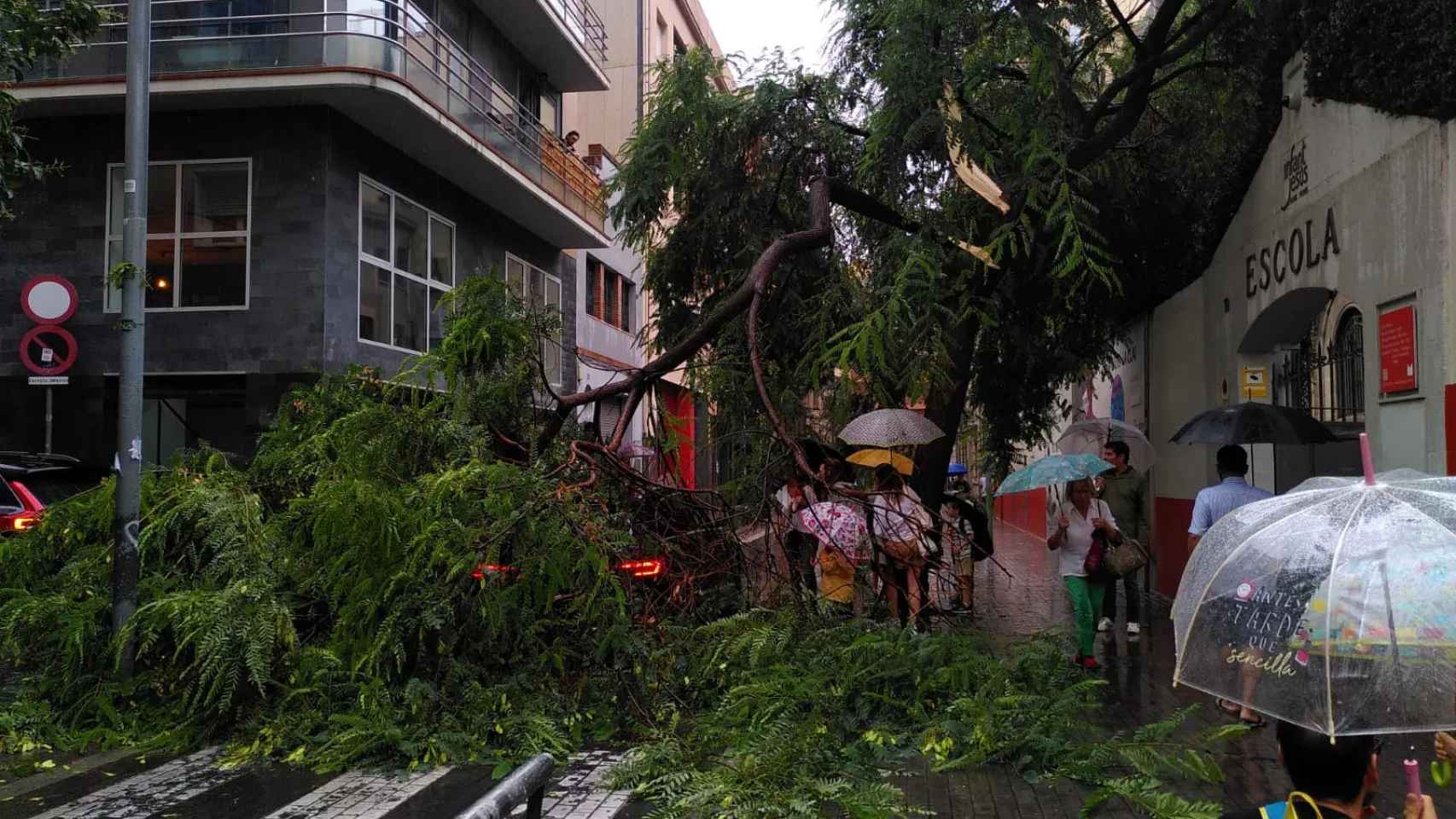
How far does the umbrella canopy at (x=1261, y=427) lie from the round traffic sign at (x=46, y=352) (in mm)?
10683

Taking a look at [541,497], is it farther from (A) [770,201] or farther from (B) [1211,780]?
(A) [770,201]

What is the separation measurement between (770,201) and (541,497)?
7.55 metres

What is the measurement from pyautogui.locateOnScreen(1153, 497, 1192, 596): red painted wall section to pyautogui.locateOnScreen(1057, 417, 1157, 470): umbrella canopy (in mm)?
792

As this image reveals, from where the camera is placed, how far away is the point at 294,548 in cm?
764

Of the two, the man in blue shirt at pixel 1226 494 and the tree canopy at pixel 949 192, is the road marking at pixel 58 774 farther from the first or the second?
the man in blue shirt at pixel 1226 494

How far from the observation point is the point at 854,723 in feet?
22.7

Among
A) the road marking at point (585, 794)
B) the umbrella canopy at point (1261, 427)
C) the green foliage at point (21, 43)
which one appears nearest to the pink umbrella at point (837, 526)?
the road marking at point (585, 794)

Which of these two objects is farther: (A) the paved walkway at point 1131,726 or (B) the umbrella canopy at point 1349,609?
(A) the paved walkway at point 1131,726

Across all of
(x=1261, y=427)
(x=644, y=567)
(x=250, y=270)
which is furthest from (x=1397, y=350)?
(x=250, y=270)

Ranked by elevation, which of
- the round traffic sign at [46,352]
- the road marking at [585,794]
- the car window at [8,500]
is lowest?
the road marking at [585,794]

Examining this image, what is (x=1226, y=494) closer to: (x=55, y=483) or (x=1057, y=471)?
(x=1057, y=471)

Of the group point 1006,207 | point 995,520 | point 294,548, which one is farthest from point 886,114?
point 995,520

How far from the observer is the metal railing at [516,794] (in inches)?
108

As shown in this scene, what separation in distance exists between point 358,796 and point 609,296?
25427 millimetres
